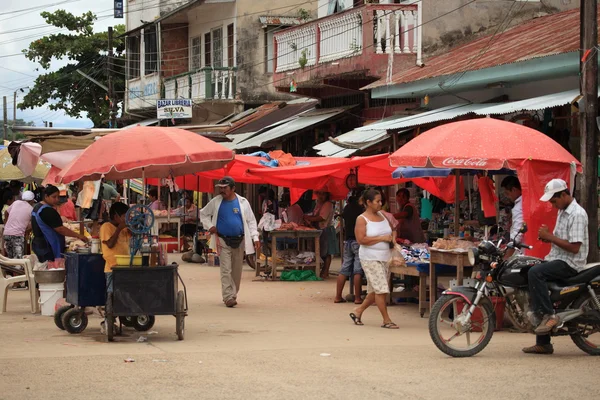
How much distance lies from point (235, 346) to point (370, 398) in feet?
10.9

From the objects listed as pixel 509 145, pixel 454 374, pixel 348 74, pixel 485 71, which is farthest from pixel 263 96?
pixel 454 374

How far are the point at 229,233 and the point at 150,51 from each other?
24240mm

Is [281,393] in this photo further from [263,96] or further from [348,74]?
[263,96]

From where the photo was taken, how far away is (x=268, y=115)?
29.9 metres

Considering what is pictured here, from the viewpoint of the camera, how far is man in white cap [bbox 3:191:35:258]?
17.4 metres

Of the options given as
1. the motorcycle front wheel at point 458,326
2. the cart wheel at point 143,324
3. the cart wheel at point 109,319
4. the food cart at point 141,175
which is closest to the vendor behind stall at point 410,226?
the food cart at point 141,175

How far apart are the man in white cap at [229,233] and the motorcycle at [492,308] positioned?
5425mm

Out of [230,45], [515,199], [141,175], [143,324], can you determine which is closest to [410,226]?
[515,199]

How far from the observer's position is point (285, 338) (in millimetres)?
11484

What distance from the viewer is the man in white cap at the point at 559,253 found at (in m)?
9.77

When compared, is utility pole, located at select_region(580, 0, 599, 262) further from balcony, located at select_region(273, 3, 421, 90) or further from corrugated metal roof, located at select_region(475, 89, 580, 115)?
balcony, located at select_region(273, 3, 421, 90)

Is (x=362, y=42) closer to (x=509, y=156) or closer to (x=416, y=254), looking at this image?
(x=416, y=254)

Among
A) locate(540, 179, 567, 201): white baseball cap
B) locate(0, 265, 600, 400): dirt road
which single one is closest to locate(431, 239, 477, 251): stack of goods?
locate(0, 265, 600, 400): dirt road

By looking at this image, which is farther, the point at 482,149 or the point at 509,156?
the point at 482,149
